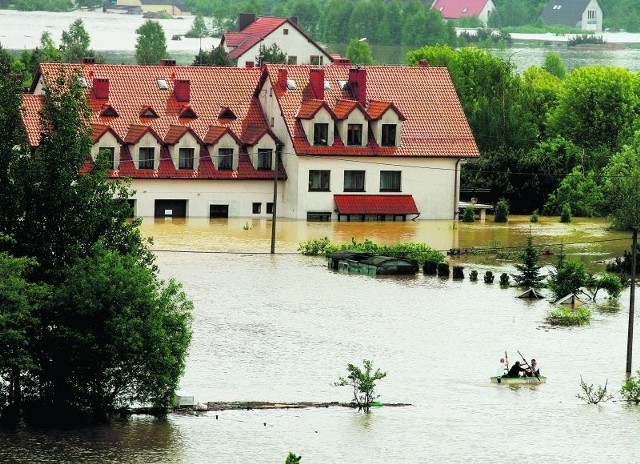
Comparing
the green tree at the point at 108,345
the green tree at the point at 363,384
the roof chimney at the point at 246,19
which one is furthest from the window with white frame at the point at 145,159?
the roof chimney at the point at 246,19

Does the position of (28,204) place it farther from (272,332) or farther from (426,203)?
(426,203)

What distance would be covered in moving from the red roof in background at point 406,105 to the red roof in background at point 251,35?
4115 centimetres

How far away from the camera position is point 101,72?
89000mm

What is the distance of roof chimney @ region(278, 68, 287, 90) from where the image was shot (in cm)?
8888

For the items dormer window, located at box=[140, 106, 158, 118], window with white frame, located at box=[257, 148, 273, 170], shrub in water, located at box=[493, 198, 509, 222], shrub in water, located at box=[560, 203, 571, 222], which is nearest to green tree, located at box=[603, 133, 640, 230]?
shrub in water, located at box=[560, 203, 571, 222]

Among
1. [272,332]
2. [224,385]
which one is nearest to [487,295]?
[272,332]

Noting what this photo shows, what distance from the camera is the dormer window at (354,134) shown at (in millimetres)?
87750

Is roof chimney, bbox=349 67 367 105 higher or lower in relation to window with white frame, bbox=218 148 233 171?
higher

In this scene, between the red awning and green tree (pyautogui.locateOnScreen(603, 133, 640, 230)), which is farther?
the red awning

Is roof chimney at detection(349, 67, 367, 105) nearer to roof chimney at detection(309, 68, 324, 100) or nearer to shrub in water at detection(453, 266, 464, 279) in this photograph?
roof chimney at detection(309, 68, 324, 100)

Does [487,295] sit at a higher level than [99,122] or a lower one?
lower

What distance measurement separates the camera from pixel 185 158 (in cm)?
8675

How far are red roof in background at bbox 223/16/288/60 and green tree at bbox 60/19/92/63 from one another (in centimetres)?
1059

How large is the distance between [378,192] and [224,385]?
122 ft
